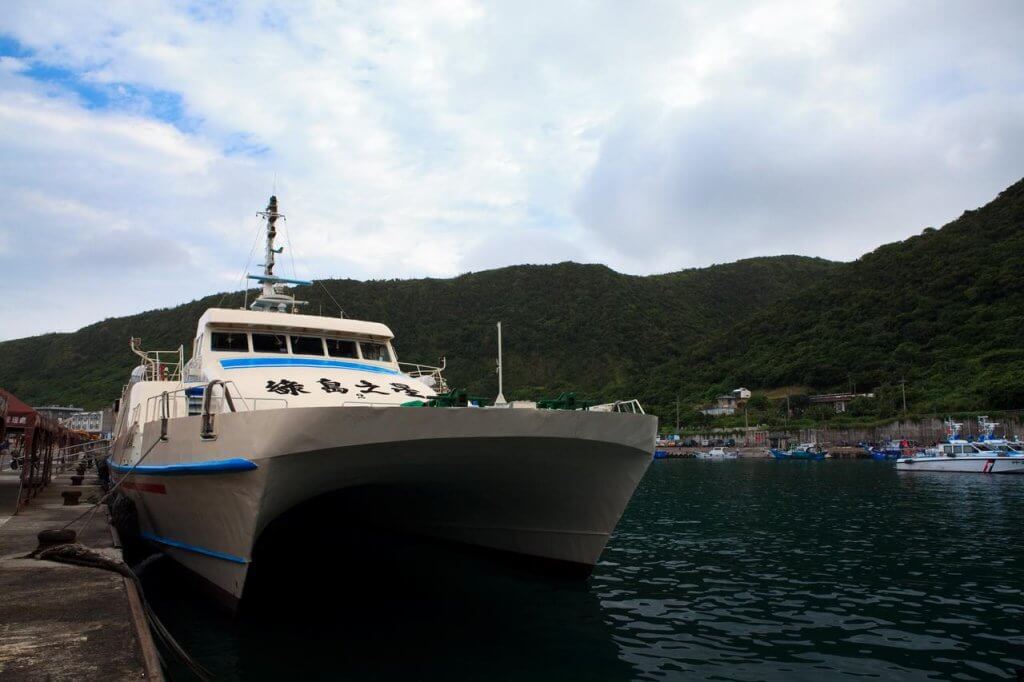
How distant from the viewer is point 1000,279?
76.6 metres

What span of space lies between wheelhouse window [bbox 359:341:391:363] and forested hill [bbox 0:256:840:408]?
69.0 metres

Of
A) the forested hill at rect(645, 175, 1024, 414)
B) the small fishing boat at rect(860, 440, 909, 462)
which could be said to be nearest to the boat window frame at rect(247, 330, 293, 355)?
the small fishing boat at rect(860, 440, 909, 462)

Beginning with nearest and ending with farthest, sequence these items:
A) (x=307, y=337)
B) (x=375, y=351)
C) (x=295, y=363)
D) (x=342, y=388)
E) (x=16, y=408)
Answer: (x=342, y=388) < (x=295, y=363) < (x=307, y=337) < (x=375, y=351) < (x=16, y=408)

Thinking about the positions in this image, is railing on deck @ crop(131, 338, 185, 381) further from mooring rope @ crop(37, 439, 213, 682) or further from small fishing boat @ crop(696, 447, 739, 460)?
small fishing boat @ crop(696, 447, 739, 460)

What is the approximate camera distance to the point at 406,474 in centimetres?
857

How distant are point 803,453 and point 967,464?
878 inches

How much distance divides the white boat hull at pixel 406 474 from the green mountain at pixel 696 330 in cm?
5792

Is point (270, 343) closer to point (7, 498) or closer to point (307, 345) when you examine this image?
point (307, 345)

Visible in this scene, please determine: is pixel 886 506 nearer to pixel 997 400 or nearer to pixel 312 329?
pixel 312 329

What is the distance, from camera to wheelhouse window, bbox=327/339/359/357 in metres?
12.1

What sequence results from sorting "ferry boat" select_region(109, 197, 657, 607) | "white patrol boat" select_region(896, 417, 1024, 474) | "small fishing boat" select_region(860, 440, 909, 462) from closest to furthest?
"ferry boat" select_region(109, 197, 657, 607) → "white patrol boat" select_region(896, 417, 1024, 474) → "small fishing boat" select_region(860, 440, 909, 462)

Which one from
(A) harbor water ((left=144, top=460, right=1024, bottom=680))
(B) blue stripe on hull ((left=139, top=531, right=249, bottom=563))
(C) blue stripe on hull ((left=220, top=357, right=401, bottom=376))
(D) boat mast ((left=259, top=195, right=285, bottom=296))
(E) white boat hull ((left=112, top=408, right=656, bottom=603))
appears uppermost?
(D) boat mast ((left=259, top=195, right=285, bottom=296))

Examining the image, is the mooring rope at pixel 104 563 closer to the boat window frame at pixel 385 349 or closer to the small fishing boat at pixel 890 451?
the boat window frame at pixel 385 349

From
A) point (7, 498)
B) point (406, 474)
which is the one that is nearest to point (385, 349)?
point (406, 474)
